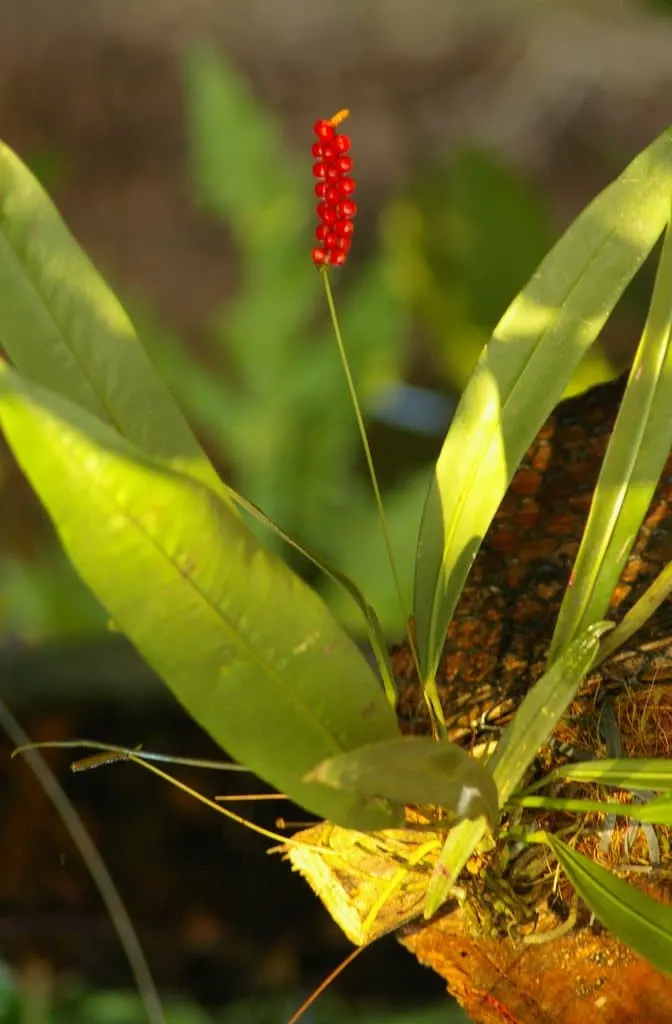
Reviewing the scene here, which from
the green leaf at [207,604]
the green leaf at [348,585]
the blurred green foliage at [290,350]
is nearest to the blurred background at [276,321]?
the blurred green foliage at [290,350]

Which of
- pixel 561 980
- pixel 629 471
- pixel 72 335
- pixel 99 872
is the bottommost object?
pixel 99 872

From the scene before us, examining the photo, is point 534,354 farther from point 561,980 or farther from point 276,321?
point 276,321

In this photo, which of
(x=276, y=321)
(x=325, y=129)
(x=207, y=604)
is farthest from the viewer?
(x=276, y=321)

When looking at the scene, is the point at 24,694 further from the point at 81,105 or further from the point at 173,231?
the point at 81,105

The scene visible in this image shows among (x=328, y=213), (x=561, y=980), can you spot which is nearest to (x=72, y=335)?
(x=328, y=213)

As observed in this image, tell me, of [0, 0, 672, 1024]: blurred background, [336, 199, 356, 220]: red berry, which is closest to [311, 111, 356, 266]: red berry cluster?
[336, 199, 356, 220]: red berry

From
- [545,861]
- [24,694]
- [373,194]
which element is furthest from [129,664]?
[373,194]

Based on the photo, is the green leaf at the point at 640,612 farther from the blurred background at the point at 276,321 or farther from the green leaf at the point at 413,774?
the blurred background at the point at 276,321
